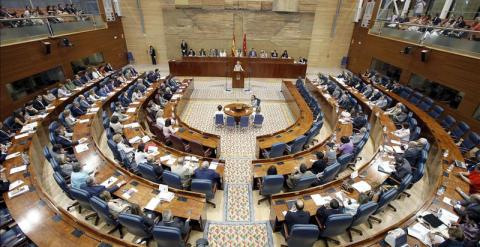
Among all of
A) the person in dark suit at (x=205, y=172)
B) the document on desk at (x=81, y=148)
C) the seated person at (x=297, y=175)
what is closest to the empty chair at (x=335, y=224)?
the seated person at (x=297, y=175)

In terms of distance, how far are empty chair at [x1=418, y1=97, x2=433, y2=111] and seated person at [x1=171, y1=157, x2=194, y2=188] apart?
11.3m

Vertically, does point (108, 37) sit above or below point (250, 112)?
above

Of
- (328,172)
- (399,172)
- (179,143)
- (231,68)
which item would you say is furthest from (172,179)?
(231,68)

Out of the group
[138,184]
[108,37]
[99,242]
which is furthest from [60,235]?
[108,37]

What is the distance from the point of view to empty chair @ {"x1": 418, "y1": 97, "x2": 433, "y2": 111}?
10.7 meters

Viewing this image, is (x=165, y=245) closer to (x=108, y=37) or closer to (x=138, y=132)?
(x=138, y=132)

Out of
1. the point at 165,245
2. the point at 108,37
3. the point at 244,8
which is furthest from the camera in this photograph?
the point at 244,8

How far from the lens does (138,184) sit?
19.1ft

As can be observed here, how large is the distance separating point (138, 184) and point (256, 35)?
60.0ft

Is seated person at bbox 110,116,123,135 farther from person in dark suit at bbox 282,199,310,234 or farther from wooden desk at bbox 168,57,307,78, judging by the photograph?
wooden desk at bbox 168,57,307,78

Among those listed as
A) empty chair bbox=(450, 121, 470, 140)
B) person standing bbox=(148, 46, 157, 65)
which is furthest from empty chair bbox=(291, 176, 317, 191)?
person standing bbox=(148, 46, 157, 65)

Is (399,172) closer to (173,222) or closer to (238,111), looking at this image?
(173,222)

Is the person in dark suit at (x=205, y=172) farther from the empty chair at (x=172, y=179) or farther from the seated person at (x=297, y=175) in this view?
the seated person at (x=297, y=175)

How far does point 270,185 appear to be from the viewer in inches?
243
